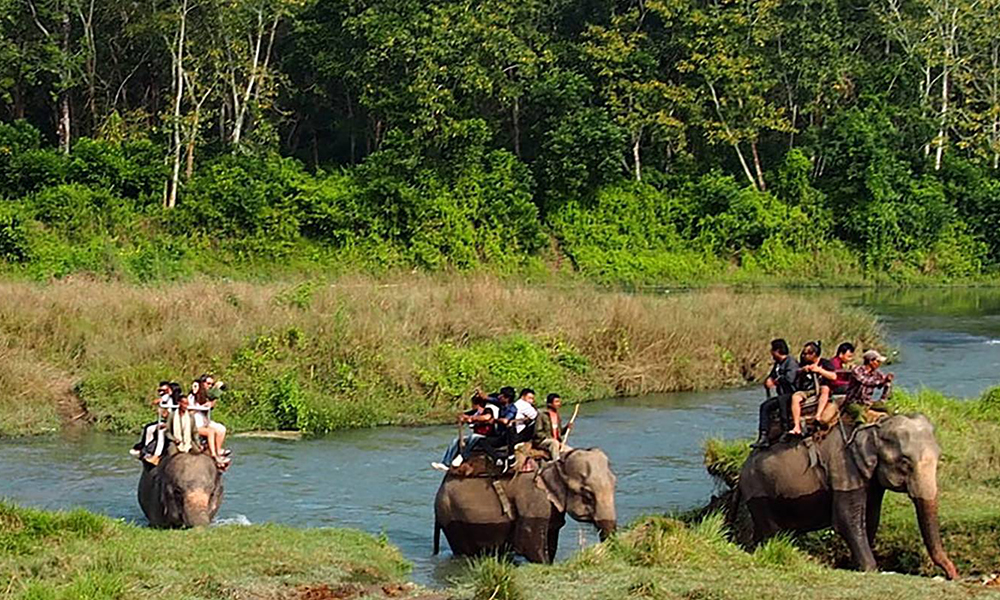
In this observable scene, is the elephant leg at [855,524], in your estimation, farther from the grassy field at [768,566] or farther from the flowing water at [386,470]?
the flowing water at [386,470]

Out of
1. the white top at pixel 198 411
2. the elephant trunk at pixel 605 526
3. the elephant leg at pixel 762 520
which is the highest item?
the white top at pixel 198 411

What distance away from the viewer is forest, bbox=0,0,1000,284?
46.8 meters

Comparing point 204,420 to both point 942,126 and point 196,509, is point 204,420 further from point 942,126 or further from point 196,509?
point 942,126

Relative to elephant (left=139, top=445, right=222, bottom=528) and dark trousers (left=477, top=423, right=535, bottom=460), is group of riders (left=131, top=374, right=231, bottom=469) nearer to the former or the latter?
elephant (left=139, top=445, right=222, bottom=528)

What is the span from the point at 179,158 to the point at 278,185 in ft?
10.4

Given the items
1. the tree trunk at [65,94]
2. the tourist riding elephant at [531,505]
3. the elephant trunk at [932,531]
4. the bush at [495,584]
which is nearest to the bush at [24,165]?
the tree trunk at [65,94]

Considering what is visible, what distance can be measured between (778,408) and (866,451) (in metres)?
1.10

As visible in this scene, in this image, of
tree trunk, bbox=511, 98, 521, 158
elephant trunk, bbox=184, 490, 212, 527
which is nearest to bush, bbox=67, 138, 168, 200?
tree trunk, bbox=511, 98, 521, 158

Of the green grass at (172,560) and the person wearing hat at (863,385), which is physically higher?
the person wearing hat at (863,385)

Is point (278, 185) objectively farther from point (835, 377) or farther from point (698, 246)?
point (835, 377)

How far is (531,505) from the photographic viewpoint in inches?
604

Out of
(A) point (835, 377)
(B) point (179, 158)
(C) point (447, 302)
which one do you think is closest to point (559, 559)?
(A) point (835, 377)

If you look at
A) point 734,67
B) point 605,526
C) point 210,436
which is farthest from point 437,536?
point 734,67

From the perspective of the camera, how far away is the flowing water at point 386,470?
18.3 m
